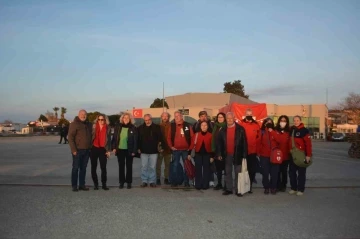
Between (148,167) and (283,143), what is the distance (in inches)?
133

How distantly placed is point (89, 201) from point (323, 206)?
4.67 m

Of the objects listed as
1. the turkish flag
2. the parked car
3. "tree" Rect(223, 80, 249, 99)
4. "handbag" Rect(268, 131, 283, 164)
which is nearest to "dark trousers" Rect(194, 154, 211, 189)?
"handbag" Rect(268, 131, 283, 164)

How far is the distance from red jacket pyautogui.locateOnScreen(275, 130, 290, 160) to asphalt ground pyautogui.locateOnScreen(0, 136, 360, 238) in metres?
0.96

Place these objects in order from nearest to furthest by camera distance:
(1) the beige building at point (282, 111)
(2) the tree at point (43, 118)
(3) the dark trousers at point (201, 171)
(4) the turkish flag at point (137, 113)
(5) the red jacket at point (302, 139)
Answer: (5) the red jacket at point (302, 139), (3) the dark trousers at point (201, 171), (1) the beige building at point (282, 111), (4) the turkish flag at point (137, 113), (2) the tree at point (43, 118)

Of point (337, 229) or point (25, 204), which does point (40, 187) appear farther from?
point (337, 229)

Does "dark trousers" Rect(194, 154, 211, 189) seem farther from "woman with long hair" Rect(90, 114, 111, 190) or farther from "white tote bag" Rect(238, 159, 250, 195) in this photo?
"woman with long hair" Rect(90, 114, 111, 190)

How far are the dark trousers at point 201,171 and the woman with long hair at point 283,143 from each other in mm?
1726

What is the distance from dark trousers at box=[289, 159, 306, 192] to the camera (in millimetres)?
8000

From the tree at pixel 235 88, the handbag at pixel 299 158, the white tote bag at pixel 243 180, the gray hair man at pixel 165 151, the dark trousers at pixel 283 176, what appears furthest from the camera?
the tree at pixel 235 88

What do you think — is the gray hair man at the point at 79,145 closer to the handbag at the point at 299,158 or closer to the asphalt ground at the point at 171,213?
the asphalt ground at the point at 171,213

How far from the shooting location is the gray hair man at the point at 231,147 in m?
7.96

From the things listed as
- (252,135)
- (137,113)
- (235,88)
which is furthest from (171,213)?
(235,88)

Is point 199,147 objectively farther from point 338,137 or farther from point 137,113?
point 137,113

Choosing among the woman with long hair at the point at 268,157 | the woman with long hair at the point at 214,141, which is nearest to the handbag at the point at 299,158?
the woman with long hair at the point at 268,157
